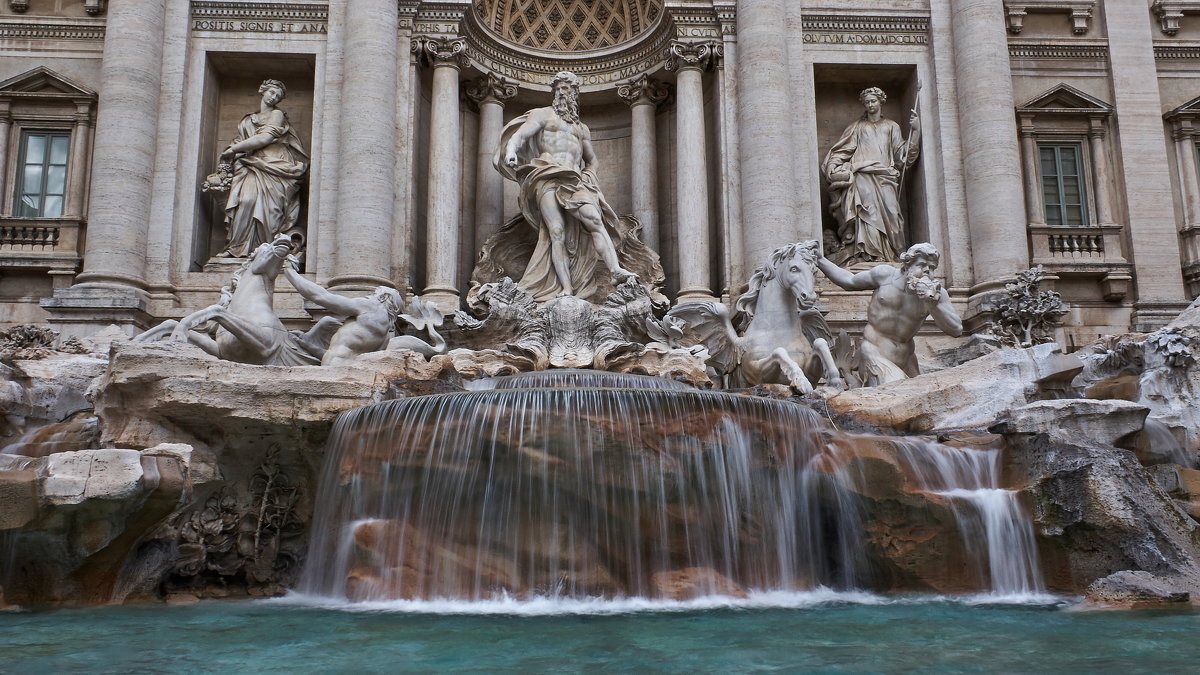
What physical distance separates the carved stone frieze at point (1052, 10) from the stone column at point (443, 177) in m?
9.95

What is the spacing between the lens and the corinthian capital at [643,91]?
1672 cm

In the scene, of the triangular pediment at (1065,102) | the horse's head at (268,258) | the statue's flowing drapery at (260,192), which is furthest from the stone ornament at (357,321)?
the triangular pediment at (1065,102)

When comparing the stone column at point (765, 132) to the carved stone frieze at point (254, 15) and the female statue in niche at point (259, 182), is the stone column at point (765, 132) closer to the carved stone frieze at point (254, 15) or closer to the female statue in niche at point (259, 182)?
the carved stone frieze at point (254, 15)

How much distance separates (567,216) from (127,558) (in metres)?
8.58

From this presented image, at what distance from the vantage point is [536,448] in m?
7.03

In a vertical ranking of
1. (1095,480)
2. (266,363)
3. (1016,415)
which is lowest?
(1095,480)

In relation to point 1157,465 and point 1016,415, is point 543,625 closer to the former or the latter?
point 1016,415

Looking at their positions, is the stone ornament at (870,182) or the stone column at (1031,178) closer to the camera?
the stone ornament at (870,182)

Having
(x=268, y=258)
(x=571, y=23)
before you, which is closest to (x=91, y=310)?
(x=268, y=258)

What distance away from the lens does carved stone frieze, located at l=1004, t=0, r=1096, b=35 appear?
665 inches

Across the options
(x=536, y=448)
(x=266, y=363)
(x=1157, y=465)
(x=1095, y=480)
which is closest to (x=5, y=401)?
(x=266, y=363)

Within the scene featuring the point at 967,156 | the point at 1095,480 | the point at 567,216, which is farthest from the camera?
the point at 967,156

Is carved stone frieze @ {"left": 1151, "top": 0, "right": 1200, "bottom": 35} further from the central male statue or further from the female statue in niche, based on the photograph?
the female statue in niche

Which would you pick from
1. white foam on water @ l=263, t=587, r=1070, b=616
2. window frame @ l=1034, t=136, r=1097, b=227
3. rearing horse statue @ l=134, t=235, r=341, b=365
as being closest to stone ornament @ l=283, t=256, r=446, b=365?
rearing horse statue @ l=134, t=235, r=341, b=365
